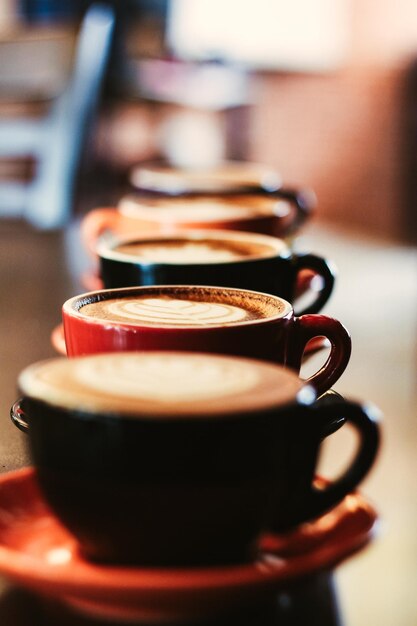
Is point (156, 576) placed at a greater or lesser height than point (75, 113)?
lesser

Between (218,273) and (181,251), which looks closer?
(218,273)

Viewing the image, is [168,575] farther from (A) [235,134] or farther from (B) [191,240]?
(A) [235,134]

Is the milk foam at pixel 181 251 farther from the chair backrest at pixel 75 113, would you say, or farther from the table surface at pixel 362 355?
the chair backrest at pixel 75 113

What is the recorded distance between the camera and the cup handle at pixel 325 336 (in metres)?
0.47

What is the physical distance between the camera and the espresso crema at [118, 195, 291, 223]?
0.86 m

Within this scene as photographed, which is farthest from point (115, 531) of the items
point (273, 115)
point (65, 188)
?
point (273, 115)

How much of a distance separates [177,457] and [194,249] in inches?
16.4

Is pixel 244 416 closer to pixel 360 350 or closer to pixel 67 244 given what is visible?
pixel 360 350

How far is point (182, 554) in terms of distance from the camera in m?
0.33

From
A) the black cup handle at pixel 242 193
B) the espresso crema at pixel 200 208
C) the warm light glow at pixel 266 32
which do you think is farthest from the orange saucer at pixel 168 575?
the warm light glow at pixel 266 32

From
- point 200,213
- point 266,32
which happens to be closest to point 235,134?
point 266,32

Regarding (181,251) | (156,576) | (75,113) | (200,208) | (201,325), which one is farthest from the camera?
(75,113)

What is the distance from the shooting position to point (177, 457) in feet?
1.02

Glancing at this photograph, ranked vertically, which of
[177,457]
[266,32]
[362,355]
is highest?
Answer: [266,32]
